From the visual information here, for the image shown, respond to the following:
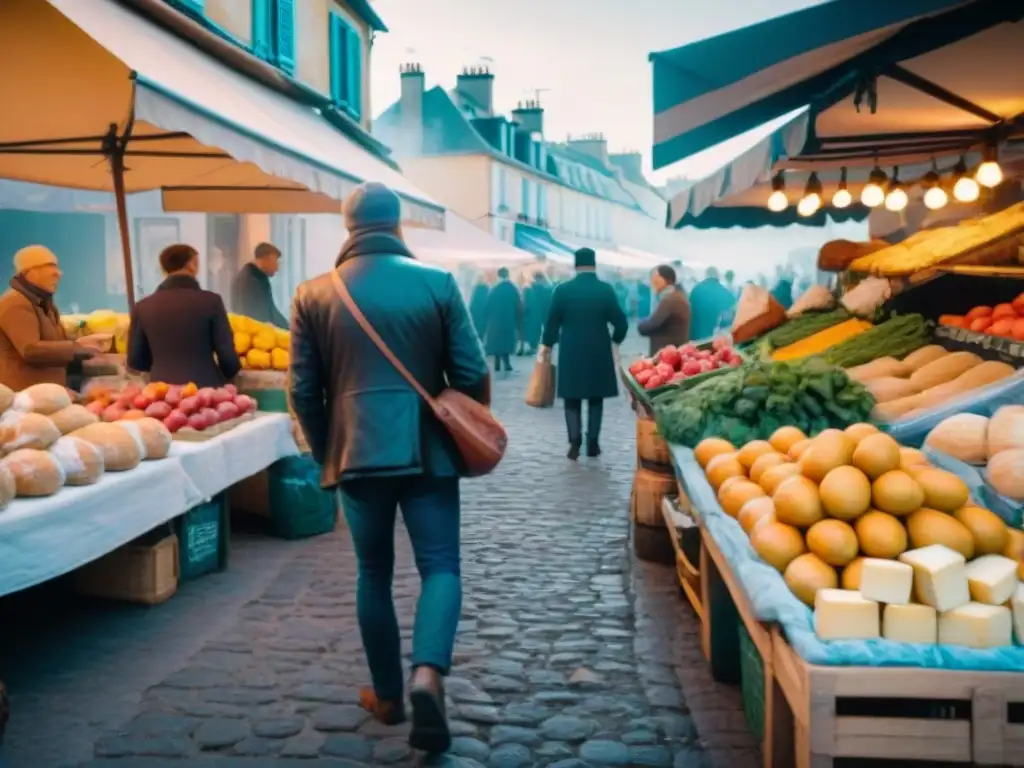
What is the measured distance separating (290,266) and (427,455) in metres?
16.6

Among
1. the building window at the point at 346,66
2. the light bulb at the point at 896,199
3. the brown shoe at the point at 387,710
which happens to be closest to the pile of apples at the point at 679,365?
the light bulb at the point at 896,199

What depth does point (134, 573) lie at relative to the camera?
5812 millimetres

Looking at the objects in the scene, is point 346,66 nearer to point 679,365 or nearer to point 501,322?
point 501,322

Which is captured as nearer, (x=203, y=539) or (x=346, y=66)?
(x=203, y=539)

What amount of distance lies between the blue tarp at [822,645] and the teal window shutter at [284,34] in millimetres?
12918

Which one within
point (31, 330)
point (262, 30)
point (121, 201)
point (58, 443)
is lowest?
point (58, 443)

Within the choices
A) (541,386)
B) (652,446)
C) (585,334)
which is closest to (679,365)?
(652,446)

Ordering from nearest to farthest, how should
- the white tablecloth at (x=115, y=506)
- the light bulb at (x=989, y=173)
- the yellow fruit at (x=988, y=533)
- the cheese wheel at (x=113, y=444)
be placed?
the yellow fruit at (x=988, y=533), the white tablecloth at (x=115, y=506), the cheese wheel at (x=113, y=444), the light bulb at (x=989, y=173)

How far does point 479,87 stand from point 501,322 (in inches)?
889

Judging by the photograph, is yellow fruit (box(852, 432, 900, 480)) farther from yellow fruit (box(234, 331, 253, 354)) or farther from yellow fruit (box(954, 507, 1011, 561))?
yellow fruit (box(234, 331, 253, 354))

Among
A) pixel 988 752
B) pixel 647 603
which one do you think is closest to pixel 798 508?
pixel 988 752

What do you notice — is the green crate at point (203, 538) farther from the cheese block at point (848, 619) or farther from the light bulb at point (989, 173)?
the light bulb at point (989, 173)

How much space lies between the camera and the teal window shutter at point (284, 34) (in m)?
15.1

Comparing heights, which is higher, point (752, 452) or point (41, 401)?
point (41, 401)
